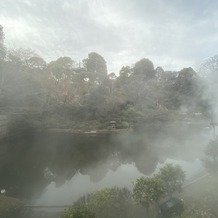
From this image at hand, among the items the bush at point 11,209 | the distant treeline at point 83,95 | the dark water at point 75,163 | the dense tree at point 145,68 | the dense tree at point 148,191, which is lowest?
the dark water at point 75,163

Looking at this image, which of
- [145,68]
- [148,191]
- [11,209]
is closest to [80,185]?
[11,209]

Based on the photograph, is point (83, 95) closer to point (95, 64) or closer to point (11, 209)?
point (95, 64)

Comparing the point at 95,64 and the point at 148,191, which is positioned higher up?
the point at 95,64

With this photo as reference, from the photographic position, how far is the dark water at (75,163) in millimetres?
11570

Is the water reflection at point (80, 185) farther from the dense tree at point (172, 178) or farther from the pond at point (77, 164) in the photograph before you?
the dense tree at point (172, 178)

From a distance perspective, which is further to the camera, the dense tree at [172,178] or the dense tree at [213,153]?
the dense tree at [213,153]

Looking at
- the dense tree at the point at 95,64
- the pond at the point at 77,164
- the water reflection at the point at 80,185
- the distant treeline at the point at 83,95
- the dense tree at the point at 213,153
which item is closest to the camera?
the water reflection at the point at 80,185

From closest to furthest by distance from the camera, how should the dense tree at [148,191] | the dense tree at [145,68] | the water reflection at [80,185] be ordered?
the dense tree at [148,191] → the water reflection at [80,185] → the dense tree at [145,68]

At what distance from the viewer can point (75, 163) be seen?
16.0 m

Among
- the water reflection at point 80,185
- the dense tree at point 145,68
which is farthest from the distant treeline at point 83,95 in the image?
the water reflection at point 80,185

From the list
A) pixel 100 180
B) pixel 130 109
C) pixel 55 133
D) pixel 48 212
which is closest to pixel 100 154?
pixel 100 180

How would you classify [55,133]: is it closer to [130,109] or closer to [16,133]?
[16,133]

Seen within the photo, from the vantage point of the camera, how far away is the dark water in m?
11.6

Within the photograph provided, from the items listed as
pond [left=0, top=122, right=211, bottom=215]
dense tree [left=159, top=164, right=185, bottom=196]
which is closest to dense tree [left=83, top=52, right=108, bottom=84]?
pond [left=0, top=122, right=211, bottom=215]
